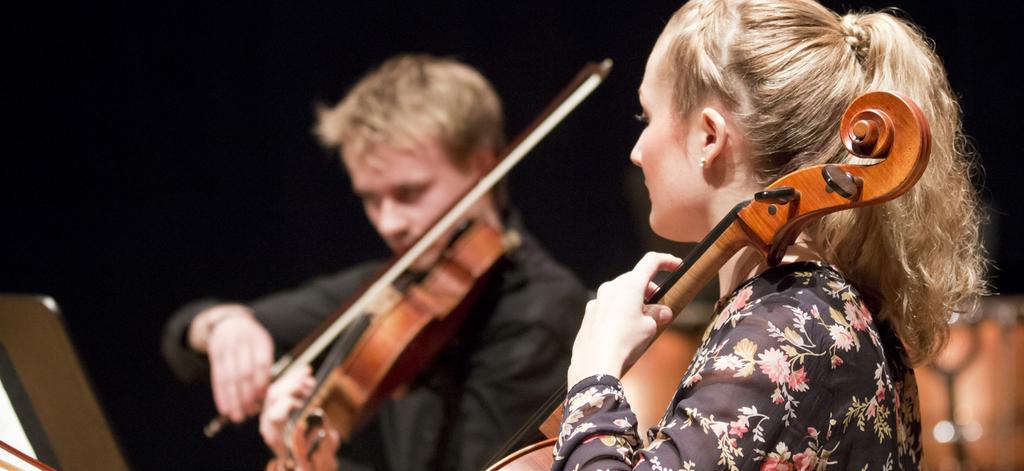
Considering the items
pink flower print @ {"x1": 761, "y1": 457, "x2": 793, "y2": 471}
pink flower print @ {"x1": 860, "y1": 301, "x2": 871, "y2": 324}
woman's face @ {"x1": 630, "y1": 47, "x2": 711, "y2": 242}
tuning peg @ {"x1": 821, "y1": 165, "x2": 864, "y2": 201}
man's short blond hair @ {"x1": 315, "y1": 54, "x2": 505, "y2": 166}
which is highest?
man's short blond hair @ {"x1": 315, "y1": 54, "x2": 505, "y2": 166}

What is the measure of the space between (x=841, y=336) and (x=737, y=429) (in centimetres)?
13

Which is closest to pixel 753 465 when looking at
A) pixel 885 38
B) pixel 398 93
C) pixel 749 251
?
pixel 749 251

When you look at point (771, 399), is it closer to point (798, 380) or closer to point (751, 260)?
point (798, 380)

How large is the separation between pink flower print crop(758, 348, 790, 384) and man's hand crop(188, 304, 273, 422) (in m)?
1.19

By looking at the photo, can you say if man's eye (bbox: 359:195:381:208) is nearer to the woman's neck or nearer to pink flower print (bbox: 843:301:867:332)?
the woman's neck

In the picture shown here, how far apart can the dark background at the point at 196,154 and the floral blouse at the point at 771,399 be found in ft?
5.76

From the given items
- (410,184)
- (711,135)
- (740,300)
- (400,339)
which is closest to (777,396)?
(740,300)

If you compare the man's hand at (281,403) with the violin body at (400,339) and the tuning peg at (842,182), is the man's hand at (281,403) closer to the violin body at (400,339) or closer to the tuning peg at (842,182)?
the violin body at (400,339)

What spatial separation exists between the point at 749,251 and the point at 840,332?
0.51 feet

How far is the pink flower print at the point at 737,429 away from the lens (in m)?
0.85

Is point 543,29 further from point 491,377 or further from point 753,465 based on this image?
point 753,465

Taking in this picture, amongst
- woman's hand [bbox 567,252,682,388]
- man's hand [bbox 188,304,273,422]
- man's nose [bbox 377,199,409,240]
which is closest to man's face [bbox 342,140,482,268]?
man's nose [bbox 377,199,409,240]

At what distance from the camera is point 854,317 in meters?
0.93

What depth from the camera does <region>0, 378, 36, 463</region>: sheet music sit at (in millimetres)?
1002
